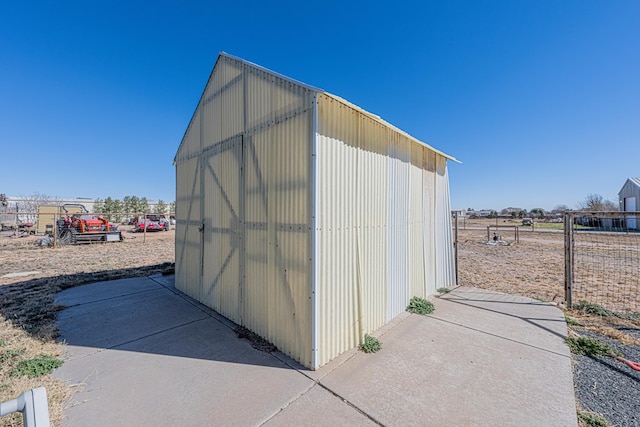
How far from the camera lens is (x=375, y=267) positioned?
3.63m

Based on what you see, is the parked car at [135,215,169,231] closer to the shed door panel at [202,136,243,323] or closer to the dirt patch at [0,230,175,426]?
the dirt patch at [0,230,175,426]

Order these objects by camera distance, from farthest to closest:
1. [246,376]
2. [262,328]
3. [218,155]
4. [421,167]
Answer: [421,167], [218,155], [262,328], [246,376]

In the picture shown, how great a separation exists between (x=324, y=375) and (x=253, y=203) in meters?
2.29

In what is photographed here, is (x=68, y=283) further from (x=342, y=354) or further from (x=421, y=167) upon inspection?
(x=421, y=167)

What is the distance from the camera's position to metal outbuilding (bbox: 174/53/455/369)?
2826 mm

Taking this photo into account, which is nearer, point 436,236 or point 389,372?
point 389,372

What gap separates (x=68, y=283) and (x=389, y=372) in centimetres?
733

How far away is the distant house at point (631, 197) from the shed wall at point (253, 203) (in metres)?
30.0

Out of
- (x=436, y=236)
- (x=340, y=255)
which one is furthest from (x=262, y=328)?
(x=436, y=236)

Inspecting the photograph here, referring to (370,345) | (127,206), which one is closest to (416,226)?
(370,345)

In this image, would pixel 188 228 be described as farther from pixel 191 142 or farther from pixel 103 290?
pixel 103 290

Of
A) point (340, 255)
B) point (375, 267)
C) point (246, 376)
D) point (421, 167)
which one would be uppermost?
point (421, 167)

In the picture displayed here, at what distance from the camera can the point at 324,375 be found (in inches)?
104

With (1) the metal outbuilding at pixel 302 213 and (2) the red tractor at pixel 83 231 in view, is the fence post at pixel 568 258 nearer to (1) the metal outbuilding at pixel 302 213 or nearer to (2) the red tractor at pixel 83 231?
(1) the metal outbuilding at pixel 302 213
